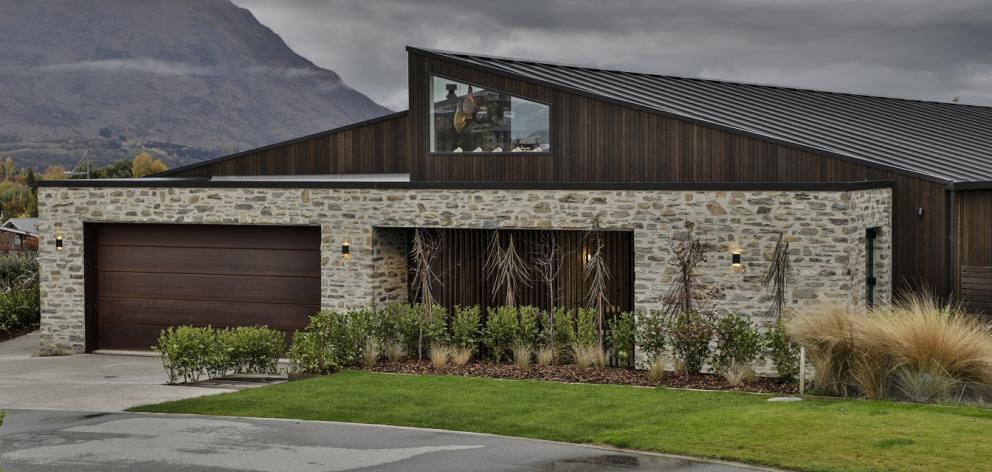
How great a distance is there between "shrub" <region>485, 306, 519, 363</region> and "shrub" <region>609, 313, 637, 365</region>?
1682 mm

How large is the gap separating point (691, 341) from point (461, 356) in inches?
157

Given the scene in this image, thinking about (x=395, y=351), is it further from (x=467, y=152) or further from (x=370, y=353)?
(x=467, y=152)

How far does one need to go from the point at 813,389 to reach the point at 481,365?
5940 millimetres

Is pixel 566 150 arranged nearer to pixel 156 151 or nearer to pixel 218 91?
pixel 156 151

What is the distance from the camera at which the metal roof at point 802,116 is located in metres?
22.5

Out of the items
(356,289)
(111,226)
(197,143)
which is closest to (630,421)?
(356,289)

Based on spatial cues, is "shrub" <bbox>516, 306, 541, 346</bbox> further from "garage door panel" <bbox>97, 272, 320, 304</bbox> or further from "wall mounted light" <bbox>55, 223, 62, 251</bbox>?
"wall mounted light" <bbox>55, 223, 62, 251</bbox>

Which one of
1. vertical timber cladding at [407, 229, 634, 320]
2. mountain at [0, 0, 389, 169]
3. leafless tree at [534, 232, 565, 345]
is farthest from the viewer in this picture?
mountain at [0, 0, 389, 169]

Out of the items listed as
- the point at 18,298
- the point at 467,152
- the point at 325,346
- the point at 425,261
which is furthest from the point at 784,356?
the point at 18,298

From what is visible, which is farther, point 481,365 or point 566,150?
point 566,150

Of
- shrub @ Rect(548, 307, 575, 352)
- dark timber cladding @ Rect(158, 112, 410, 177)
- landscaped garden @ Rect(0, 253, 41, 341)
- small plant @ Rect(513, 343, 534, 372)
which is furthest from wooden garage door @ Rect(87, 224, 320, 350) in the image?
→ shrub @ Rect(548, 307, 575, 352)

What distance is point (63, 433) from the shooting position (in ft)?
47.5

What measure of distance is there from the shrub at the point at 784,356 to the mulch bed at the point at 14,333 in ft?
58.1

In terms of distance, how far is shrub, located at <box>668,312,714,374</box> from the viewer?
18297mm
